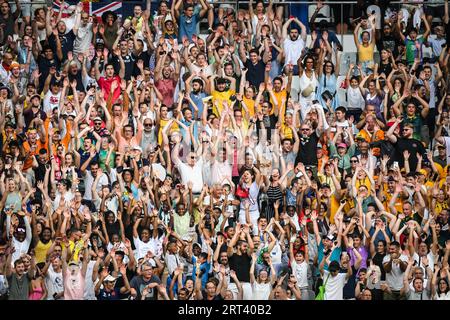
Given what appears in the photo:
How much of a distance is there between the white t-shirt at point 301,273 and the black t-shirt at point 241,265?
0.68 metres

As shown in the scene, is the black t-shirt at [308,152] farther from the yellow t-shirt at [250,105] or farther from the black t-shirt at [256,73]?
the black t-shirt at [256,73]

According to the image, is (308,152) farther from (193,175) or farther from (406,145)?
(193,175)

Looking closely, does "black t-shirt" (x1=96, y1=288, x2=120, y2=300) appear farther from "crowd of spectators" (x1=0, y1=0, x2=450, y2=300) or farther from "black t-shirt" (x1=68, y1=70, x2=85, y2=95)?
"black t-shirt" (x1=68, y1=70, x2=85, y2=95)

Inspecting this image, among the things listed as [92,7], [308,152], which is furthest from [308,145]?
[92,7]

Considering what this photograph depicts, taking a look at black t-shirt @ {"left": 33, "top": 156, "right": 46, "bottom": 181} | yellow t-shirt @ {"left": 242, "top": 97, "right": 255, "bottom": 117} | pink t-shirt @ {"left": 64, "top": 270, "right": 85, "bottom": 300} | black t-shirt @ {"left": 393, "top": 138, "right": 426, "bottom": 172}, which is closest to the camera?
pink t-shirt @ {"left": 64, "top": 270, "right": 85, "bottom": 300}

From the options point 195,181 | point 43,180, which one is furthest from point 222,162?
point 43,180

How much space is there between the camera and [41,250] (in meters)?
27.6

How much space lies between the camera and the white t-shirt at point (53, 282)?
27.4 metres

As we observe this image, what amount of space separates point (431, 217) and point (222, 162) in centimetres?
326

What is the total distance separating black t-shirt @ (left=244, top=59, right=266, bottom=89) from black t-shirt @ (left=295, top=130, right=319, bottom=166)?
4.36ft

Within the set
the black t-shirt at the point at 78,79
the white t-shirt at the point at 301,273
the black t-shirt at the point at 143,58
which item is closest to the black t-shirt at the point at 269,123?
the black t-shirt at the point at 143,58

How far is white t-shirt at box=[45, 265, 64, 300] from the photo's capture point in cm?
2739

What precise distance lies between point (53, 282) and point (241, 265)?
277 centimetres

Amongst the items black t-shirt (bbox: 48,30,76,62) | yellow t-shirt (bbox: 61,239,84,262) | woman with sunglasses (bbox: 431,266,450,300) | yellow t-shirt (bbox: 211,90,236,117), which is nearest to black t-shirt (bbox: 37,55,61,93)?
black t-shirt (bbox: 48,30,76,62)
